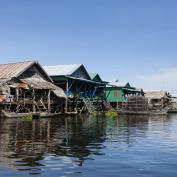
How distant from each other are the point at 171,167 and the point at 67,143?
17.4ft

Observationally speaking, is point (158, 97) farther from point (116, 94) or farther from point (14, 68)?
point (14, 68)

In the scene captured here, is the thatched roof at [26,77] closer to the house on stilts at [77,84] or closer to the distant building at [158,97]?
the house on stilts at [77,84]

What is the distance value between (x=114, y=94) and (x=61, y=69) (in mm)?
17713

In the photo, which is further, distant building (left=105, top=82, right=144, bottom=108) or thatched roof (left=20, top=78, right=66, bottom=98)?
distant building (left=105, top=82, right=144, bottom=108)

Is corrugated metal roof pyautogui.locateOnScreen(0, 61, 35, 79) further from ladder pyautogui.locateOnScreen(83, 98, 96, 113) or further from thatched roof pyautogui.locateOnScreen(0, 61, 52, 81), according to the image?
ladder pyautogui.locateOnScreen(83, 98, 96, 113)

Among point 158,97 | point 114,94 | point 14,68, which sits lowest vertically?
point 158,97

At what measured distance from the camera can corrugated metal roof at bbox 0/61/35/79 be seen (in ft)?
117

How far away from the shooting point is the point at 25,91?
35906 millimetres

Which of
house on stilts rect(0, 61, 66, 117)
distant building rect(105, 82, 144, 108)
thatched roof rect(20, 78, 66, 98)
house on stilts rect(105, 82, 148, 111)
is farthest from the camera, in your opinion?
distant building rect(105, 82, 144, 108)

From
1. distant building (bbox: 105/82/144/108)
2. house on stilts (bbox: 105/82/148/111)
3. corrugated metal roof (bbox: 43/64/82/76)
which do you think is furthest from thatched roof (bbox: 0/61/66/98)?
distant building (bbox: 105/82/144/108)

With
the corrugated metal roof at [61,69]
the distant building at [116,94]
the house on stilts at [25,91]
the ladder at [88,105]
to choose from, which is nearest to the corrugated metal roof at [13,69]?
the house on stilts at [25,91]

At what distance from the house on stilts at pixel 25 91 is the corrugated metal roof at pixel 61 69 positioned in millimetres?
3580

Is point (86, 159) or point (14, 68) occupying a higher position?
point (14, 68)

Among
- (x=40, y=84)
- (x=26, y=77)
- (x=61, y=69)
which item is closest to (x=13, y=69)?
(x=26, y=77)
